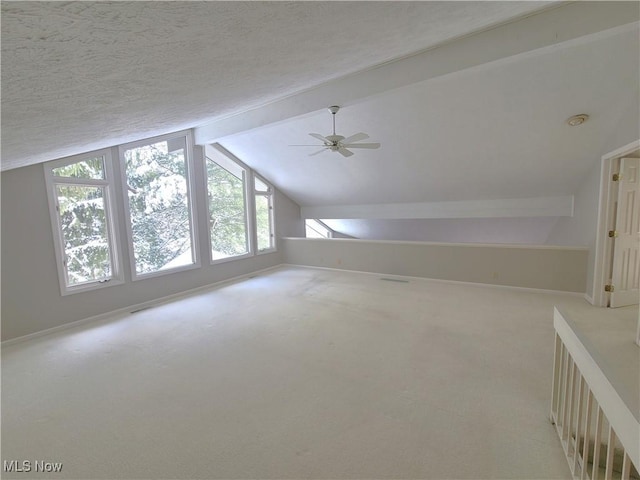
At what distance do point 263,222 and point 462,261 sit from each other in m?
4.50

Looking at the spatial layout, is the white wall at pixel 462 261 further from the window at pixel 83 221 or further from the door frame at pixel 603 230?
the window at pixel 83 221

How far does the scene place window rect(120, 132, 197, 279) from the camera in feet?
15.1

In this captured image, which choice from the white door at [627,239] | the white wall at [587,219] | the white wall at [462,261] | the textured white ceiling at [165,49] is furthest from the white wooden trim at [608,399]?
the white wall at [462,261]

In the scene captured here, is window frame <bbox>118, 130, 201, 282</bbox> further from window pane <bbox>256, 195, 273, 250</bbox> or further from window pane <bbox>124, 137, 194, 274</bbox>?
window pane <bbox>256, 195, 273, 250</bbox>

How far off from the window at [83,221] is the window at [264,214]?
309 cm

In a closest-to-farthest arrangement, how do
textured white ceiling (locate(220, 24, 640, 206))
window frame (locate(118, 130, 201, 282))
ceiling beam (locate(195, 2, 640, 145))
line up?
ceiling beam (locate(195, 2, 640, 145))
textured white ceiling (locate(220, 24, 640, 206))
window frame (locate(118, 130, 201, 282))

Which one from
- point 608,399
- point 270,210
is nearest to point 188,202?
point 270,210

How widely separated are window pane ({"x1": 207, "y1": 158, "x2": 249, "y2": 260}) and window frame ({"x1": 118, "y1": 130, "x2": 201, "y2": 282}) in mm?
391

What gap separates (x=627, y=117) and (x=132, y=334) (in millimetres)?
6399

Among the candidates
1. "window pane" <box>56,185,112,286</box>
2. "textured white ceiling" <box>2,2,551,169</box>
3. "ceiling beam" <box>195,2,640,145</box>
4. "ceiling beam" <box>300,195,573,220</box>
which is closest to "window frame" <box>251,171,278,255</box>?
"ceiling beam" <box>300,195,573,220</box>

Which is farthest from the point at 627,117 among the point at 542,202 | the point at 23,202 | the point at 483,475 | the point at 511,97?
the point at 23,202

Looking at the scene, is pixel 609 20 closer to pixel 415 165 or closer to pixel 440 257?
pixel 415 165

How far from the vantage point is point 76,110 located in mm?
1528

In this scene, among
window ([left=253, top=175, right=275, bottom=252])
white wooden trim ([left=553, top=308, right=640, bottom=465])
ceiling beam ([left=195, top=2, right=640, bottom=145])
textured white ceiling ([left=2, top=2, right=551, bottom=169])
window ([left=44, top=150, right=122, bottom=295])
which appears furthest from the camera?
window ([left=253, top=175, right=275, bottom=252])
